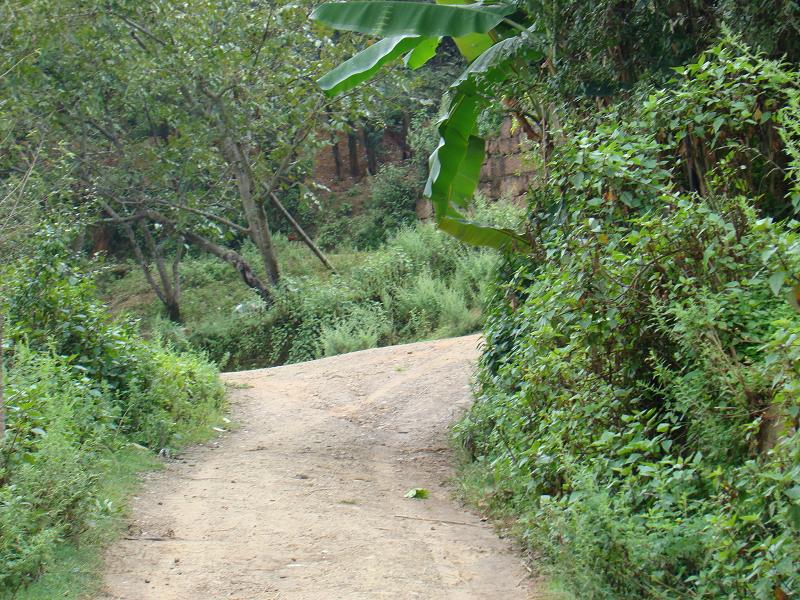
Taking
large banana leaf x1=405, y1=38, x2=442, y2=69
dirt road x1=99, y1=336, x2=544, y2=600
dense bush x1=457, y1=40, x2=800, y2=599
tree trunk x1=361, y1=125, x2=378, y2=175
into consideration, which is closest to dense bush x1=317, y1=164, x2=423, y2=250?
tree trunk x1=361, y1=125, x2=378, y2=175

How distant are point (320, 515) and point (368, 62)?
4176 millimetres

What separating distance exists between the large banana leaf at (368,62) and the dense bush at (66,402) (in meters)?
3.10

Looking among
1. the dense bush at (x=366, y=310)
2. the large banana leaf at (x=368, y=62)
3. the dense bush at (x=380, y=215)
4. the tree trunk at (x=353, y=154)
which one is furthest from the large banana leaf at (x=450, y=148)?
the tree trunk at (x=353, y=154)

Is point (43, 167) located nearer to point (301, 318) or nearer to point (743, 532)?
point (301, 318)

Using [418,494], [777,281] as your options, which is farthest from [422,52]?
[777,281]

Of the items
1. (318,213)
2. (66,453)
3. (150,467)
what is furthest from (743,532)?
(318,213)

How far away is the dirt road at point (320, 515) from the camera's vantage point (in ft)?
17.1

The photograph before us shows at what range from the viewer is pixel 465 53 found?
907 cm

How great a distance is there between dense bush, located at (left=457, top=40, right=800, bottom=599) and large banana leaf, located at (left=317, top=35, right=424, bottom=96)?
7.56 ft

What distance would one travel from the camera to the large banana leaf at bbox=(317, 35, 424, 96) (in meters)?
8.40

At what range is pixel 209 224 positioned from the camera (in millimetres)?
18500

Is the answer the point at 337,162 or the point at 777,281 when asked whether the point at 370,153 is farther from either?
the point at 777,281

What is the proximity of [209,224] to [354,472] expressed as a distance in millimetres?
11311

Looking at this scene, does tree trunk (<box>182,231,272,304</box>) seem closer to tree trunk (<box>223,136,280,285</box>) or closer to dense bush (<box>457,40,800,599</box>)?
tree trunk (<box>223,136,280,285</box>)
